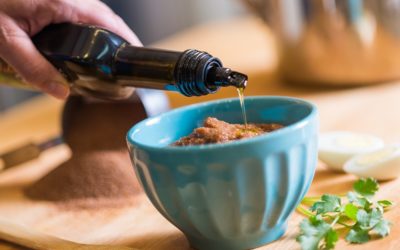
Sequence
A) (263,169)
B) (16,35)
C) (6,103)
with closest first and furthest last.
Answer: (263,169)
(16,35)
(6,103)

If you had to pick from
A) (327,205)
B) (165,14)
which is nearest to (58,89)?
(327,205)

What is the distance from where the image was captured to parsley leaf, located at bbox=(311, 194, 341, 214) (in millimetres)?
779

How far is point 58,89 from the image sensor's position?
1000mm

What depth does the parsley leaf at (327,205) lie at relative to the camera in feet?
2.56

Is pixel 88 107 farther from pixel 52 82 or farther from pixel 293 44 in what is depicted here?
pixel 293 44

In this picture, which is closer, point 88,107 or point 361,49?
point 88,107

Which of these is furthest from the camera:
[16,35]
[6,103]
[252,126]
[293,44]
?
[6,103]

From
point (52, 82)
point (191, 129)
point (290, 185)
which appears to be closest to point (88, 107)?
point (52, 82)

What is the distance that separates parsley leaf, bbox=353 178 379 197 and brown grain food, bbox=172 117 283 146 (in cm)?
14

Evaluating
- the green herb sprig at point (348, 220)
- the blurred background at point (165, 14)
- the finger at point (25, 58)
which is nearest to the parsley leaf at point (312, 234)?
the green herb sprig at point (348, 220)

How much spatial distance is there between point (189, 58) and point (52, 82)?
0.28 meters

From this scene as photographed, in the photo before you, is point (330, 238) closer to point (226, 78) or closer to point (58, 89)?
point (226, 78)

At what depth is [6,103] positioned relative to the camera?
2.61 m

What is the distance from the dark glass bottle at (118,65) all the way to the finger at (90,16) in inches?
0.7
